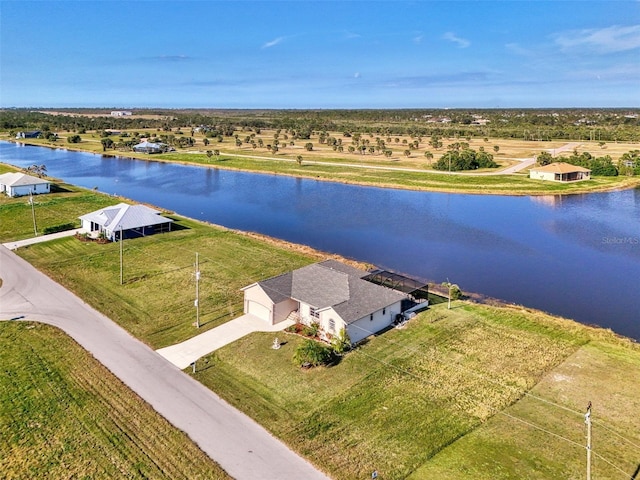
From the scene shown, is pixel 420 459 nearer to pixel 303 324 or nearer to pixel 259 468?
pixel 259 468

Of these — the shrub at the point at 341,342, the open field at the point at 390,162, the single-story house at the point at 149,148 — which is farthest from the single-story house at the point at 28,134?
the shrub at the point at 341,342

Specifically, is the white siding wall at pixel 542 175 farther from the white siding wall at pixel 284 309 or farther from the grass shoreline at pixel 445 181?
the white siding wall at pixel 284 309

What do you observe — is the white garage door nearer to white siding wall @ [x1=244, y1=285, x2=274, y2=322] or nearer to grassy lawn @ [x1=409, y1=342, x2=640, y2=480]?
white siding wall @ [x1=244, y1=285, x2=274, y2=322]

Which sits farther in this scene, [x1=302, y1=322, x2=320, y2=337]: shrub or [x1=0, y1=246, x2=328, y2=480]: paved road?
[x1=302, y1=322, x2=320, y2=337]: shrub

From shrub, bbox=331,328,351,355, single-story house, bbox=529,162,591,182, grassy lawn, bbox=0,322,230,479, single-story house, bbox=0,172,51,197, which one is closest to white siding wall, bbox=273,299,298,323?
shrub, bbox=331,328,351,355

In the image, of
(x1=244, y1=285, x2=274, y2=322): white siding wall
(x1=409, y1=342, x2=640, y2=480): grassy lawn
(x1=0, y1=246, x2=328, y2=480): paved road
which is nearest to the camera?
(x1=409, y1=342, x2=640, y2=480): grassy lawn

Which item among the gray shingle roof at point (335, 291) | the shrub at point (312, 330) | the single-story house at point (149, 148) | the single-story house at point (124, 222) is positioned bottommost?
the shrub at point (312, 330)

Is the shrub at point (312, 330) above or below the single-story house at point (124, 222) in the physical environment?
below
